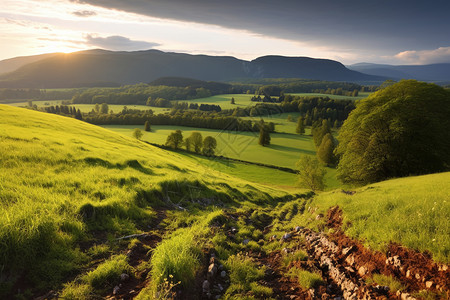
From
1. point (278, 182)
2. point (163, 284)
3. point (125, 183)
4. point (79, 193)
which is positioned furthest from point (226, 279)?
point (278, 182)

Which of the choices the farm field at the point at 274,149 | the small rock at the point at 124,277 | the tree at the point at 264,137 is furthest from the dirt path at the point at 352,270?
the tree at the point at 264,137

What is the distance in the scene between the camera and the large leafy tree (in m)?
24.2

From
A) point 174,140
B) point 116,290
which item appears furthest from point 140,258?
point 174,140

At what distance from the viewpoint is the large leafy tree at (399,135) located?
2416 cm

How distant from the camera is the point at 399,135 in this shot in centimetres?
2430

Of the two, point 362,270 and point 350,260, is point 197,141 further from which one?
point 362,270

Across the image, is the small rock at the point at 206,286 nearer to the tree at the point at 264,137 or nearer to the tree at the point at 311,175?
the tree at the point at 311,175

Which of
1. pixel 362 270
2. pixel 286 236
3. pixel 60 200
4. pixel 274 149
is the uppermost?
pixel 60 200

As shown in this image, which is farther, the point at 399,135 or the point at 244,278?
the point at 399,135

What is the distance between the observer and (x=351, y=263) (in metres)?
6.38

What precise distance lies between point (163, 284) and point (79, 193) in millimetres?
7184

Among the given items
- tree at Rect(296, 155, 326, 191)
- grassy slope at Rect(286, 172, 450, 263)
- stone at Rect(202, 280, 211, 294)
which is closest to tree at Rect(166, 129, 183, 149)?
tree at Rect(296, 155, 326, 191)

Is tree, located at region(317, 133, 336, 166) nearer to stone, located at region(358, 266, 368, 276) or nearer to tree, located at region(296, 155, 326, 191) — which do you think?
tree, located at region(296, 155, 326, 191)

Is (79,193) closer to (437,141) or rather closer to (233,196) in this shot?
(233,196)
